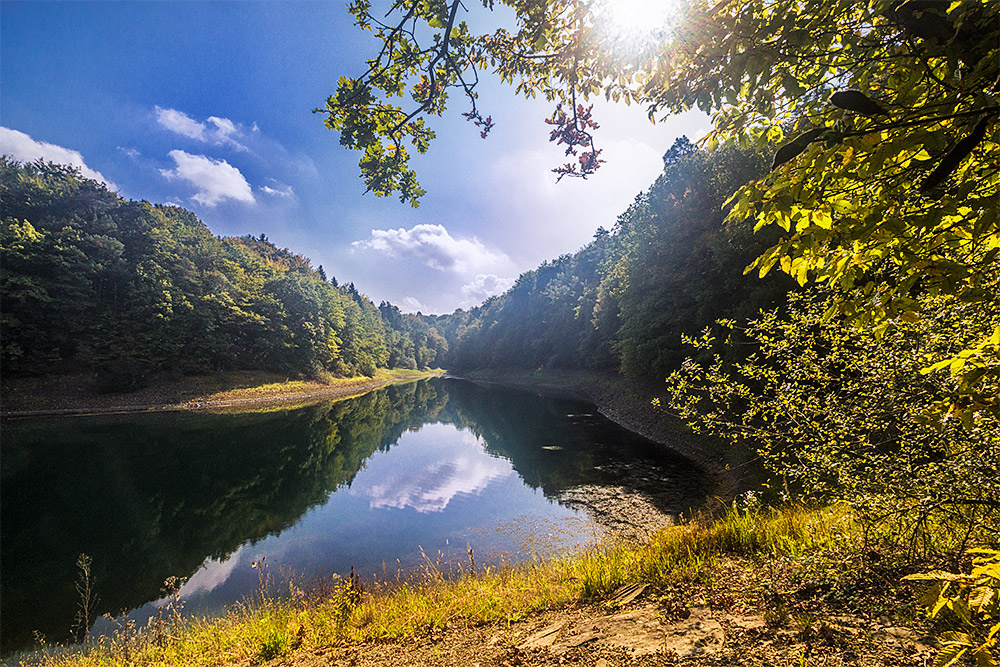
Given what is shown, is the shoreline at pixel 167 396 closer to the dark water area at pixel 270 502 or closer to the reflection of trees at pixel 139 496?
the reflection of trees at pixel 139 496

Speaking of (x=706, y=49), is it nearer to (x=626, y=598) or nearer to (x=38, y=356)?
(x=626, y=598)

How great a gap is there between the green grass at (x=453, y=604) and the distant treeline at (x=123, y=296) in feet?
133

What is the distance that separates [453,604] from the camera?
5.69 metres

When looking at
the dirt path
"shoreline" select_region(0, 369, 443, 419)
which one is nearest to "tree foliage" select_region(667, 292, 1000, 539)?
the dirt path

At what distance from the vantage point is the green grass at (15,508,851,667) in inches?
202

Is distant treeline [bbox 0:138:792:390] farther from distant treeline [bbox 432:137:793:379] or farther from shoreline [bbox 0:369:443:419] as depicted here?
shoreline [bbox 0:369:443:419]

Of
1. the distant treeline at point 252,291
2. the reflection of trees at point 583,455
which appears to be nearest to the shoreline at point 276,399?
the reflection of trees at point 583,455

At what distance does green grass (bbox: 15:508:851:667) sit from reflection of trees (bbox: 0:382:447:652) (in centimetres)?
289

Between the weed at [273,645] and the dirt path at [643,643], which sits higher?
the dirt path at [643,643]

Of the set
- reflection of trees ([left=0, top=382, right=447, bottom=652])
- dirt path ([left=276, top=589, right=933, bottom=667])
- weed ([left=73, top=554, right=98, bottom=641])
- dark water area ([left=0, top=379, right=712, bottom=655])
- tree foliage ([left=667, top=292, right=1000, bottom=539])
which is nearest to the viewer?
dirt path ([left=276, top=589, right=933, bottom=667])

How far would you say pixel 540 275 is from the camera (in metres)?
79.9

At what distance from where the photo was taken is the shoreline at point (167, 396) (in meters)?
30.4

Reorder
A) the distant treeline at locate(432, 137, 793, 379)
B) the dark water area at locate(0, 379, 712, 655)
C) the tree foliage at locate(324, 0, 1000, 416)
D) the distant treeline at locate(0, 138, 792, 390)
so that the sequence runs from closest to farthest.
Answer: the tree foliage at locate(324, 0, 1000, 416), the dark water area at locate(0, 379, 712, 655), the distant treeline at locate(432, 137, 793, 379), the distant treeline at locate(0, 138, 792, 390)

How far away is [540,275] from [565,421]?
56296 millimetres
